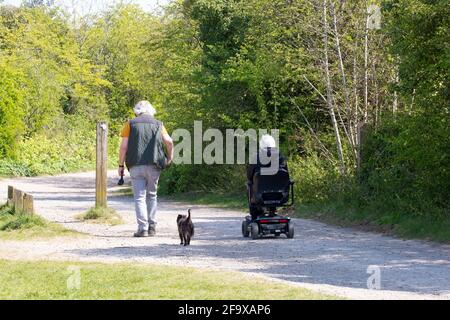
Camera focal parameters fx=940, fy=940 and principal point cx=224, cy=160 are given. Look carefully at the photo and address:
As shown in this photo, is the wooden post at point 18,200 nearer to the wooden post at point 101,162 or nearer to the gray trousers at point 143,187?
the wooden post at point 101,162

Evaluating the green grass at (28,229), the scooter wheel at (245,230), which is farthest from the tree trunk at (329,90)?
the green grass at (28,229)

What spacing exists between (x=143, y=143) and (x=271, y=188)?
234 centimetres

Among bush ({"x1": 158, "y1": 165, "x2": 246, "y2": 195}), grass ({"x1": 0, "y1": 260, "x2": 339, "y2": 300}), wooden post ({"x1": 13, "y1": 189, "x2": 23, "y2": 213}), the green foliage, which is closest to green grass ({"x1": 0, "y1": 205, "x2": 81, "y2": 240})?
wooden post ({"x1": 13, "y1": 189, "x2": 23, "y2": 213})

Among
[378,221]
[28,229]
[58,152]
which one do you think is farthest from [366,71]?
[58,152]

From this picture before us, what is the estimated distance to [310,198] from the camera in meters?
24.0

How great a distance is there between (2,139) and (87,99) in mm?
21751

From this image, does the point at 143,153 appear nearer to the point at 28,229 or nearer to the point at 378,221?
the point at 28,229

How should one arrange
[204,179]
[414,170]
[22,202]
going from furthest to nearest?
[204,179], [414,170], [22,202]

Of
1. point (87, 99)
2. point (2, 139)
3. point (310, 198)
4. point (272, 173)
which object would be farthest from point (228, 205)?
point (87, 99)

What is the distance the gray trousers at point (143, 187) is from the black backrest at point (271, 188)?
5.66 ft

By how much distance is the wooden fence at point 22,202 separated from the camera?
59.2 feet

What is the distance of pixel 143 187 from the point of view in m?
16.2

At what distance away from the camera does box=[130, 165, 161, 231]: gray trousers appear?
52.7 ft

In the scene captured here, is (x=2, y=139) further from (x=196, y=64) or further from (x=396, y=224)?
(x=396, y=224)
